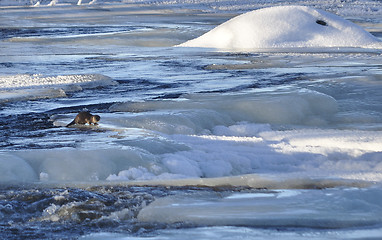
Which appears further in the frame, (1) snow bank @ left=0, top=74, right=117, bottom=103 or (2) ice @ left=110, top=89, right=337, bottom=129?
(1) snow bank @ left=0, top=74, right=117, bottom=103

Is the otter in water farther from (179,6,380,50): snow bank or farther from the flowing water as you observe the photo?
(179,6,380,50): snow bank

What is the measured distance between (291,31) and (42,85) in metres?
6.66

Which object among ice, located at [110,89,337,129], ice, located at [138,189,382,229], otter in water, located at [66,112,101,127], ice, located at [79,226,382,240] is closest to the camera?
ice, located at [79,226,382,240]

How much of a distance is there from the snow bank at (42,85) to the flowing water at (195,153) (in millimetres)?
26

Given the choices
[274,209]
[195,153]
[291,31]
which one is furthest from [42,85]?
[291,31]

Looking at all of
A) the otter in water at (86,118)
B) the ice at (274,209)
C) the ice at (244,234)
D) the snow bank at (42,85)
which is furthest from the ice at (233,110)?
the ice at (244,234)

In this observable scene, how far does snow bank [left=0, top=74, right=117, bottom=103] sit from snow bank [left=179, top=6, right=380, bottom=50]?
16.7 feet

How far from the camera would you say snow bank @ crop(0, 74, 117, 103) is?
8.47m

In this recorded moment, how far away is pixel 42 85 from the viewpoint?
904 centimetres

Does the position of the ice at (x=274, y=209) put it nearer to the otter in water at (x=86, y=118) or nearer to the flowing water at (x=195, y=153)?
the flowing water at (x=195, y=153)

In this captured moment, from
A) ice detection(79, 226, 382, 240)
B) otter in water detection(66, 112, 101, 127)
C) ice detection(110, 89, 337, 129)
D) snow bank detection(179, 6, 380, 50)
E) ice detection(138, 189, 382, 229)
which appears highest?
ice detection(79, 226, 382, 240)

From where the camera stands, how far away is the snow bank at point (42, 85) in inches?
333

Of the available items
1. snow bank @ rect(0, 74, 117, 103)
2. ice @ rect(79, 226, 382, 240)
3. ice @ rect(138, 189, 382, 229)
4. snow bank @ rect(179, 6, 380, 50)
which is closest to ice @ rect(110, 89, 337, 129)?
snow bank @ rect(0, 74, 117, 103)

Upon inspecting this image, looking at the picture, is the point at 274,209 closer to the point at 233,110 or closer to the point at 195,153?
the point at 195,153
